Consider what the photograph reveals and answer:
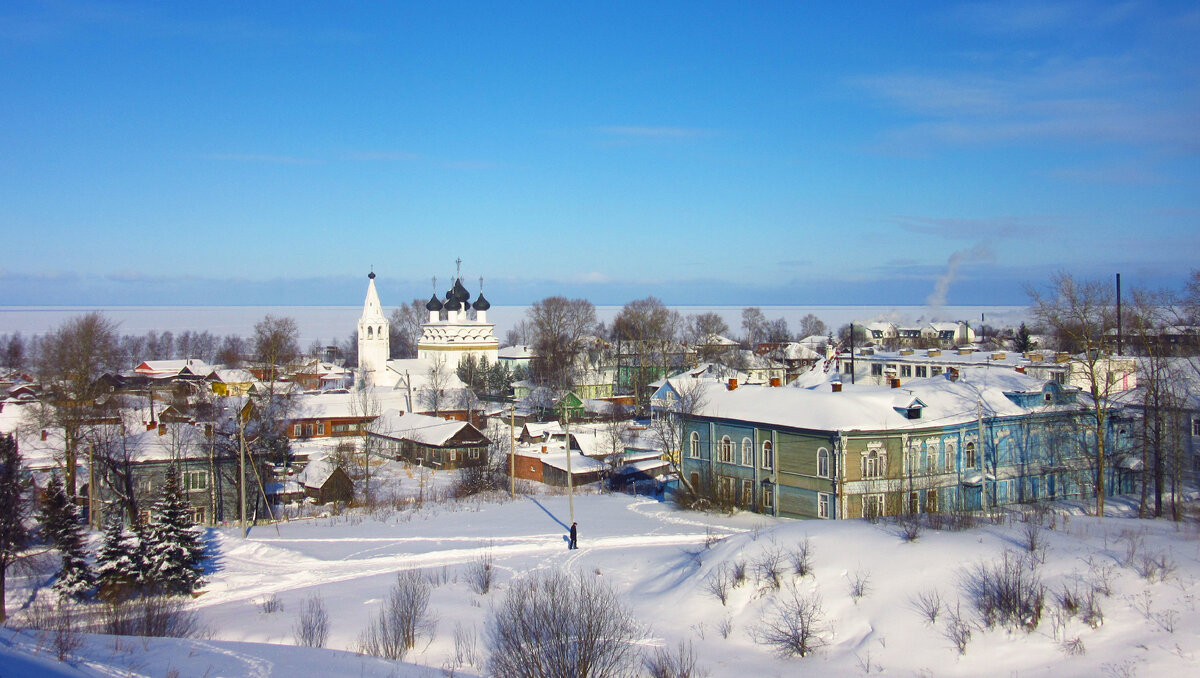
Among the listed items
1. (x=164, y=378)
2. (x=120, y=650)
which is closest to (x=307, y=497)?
(x=120, y=650)

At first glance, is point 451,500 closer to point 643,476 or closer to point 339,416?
point 643,476

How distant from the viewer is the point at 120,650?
11.2 metres

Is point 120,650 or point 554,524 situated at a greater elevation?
point 120,650

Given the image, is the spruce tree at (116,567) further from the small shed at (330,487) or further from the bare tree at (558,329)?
the bare tree at (558,329)

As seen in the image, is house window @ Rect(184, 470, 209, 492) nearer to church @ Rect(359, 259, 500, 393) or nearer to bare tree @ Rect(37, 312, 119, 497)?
bare tree @ Rect(37, 312, 119, 497)

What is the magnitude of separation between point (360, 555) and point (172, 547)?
4.74m

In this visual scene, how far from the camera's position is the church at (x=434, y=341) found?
69562mm

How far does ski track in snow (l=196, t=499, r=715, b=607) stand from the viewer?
61.9 ft

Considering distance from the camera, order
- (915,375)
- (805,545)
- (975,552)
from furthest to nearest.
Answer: (915,375) < (805,545) < (975,552)

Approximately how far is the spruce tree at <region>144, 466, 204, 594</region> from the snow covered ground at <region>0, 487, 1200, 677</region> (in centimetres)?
72

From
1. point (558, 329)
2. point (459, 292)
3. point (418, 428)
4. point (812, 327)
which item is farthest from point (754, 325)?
point (418, 428)

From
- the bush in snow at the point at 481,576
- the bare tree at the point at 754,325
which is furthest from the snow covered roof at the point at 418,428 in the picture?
the bare tree at the point at 754,325

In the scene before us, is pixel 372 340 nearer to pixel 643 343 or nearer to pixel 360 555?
pixel 643 343

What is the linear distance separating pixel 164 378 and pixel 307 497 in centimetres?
5748
